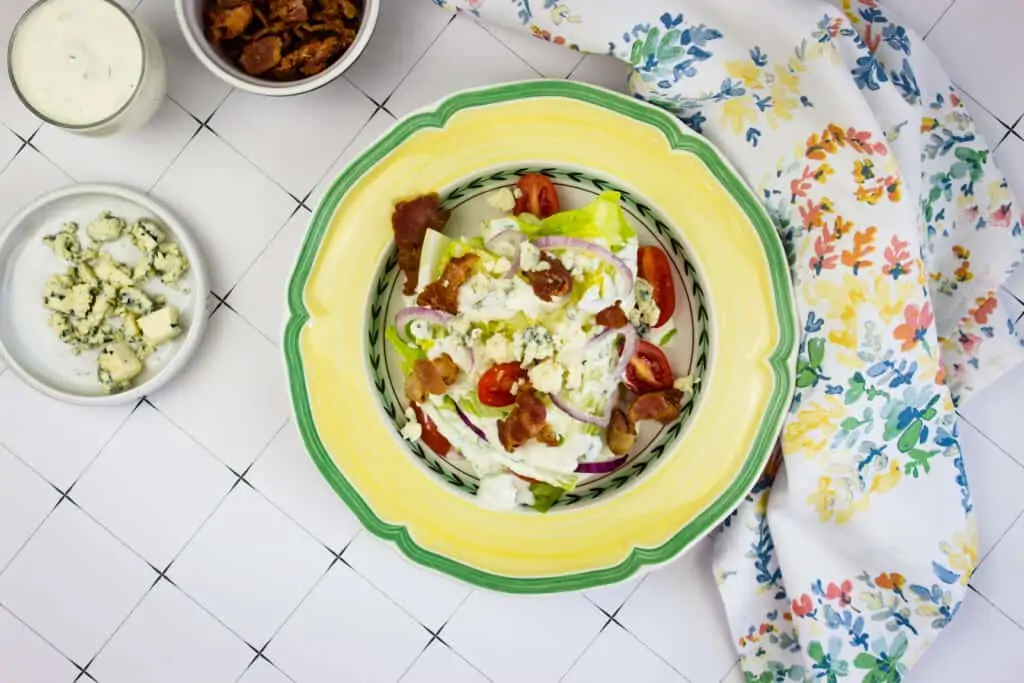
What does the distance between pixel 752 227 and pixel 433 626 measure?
0.78m

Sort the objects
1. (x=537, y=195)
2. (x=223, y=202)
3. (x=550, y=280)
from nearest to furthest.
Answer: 1. (x=550, y=280)
2. (x=537, y=195)
3. (x=223, y=202)

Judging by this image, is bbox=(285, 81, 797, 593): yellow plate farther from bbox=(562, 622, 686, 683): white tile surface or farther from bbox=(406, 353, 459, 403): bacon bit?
bbox=(562, 622, 686, 683): white tile surface

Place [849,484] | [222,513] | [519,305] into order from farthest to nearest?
1. [222,513]
2. [849,484]
3. [519,305]

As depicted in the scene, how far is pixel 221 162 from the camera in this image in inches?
61.2

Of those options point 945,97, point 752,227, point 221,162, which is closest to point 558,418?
point 752,227

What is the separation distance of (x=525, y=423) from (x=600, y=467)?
18cm

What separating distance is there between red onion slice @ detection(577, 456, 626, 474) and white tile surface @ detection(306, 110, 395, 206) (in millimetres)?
568

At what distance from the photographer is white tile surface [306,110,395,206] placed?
1543 millimetres

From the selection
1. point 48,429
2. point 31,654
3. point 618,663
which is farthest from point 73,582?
point 618,663

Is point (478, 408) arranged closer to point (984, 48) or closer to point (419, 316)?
point (419, 316)

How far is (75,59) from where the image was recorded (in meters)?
1.41

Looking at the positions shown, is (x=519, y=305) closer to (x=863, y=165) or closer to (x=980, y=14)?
(x=863, y=165)

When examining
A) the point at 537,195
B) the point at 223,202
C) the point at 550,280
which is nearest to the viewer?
the point at 550,280

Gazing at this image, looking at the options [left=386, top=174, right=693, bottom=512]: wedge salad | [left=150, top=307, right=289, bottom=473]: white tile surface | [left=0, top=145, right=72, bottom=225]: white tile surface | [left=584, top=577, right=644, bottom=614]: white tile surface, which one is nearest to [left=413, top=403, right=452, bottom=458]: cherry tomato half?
[left=386, top=174, right=693, bottom=512]: wedge salad
